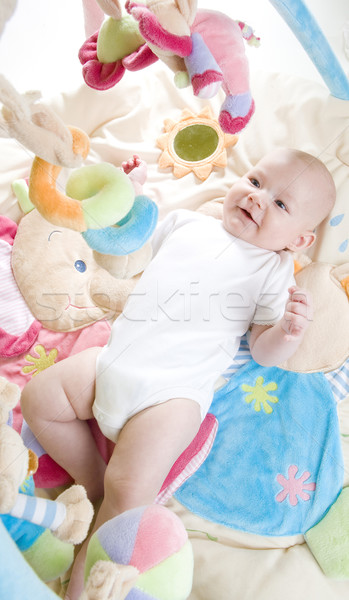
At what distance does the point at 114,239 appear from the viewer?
516 mm

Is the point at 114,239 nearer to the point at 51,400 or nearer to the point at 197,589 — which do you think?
the point at 51,400

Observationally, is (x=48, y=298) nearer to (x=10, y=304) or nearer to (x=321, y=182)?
(x=10, y=304)

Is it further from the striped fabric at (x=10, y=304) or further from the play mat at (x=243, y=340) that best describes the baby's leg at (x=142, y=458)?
the striped fabric at (x=10, y=304)

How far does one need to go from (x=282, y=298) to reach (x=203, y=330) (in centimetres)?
15

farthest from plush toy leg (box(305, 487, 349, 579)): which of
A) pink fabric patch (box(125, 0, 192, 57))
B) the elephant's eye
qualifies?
pink fabric patch (box(125, 0, 192, 57))

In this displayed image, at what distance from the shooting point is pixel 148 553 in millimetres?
455

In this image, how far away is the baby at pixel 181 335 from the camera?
72 centimetres

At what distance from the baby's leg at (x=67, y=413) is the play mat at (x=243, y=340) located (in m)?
0.04

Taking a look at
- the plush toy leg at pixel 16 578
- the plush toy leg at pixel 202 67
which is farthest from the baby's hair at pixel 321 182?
the plush toy leg at pixel 16 578

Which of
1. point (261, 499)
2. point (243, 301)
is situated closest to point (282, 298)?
point (243, 301)

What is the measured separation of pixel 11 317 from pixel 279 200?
51 cm

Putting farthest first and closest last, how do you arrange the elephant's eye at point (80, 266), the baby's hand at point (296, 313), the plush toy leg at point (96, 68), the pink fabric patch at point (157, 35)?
1. the elephant's eye at point (80, 266)
2. the baby's hand at point (296, 313)
3. the plush toy leg at point (96, 68)
4. the pink fabric patch at point (157, 35)

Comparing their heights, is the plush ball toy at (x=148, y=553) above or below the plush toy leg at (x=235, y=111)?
below

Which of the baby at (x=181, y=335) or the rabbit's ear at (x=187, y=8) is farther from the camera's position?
the baby at (x=181, y=335)
